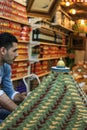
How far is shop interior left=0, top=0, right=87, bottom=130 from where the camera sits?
100 centimetres

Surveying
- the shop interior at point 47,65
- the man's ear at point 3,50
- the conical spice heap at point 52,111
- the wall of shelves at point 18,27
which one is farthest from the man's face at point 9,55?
the wall of shelves at point 18,27

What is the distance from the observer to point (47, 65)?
745 cm

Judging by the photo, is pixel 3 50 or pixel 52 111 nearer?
pixel 52 111

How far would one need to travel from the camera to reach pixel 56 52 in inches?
328

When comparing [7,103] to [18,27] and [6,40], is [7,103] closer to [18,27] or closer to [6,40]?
[6,40]

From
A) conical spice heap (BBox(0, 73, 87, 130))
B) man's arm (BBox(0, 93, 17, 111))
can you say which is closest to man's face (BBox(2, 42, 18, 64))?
man's arm (BBox(0, 93, 17, 111))

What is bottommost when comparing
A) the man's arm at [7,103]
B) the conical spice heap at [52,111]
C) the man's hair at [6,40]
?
the man's arm at [7,103]

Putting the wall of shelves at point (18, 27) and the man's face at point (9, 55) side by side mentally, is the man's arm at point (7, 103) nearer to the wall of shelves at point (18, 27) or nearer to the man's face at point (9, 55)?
the man's face at point (9, 55)

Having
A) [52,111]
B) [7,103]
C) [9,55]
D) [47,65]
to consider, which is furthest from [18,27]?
[52,111]

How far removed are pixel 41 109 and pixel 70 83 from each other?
153 millimetres

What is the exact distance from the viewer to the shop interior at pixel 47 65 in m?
1.00

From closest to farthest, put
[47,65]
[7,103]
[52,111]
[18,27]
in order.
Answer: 1. [52,111]
2. [7,103]
3. [18,27]
4. [47,65]

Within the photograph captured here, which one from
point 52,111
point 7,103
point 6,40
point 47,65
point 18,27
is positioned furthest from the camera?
point 47,65

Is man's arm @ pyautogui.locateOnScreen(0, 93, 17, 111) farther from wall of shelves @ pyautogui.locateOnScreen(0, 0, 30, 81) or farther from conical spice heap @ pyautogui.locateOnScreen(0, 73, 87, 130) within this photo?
wall of shelves @ pyautogui.locateOnScreen(0, 0, 30, 81)
